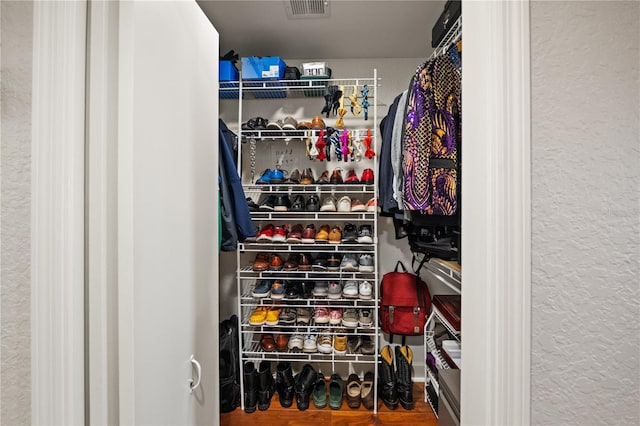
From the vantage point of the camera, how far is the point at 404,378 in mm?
2104

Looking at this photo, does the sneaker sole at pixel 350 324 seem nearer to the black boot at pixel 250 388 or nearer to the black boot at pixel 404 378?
the black boot at pixel 404 378

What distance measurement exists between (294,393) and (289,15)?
251 cm

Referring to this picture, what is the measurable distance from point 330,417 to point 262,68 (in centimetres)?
241

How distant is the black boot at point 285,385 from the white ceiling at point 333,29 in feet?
7.82

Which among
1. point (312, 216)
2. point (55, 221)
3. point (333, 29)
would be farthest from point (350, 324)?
point (333, 29)

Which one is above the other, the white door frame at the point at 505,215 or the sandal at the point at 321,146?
the sandal at the point at 321,146

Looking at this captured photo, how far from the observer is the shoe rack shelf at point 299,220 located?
213 cm

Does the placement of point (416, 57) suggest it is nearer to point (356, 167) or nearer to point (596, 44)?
point (356, 167)

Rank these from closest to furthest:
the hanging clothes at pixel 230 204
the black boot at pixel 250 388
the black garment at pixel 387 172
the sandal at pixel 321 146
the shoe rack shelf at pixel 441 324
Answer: the shoe rack shelf at pixel 441 324 < the hanging clothes at pixel 230 204 < the black garment at pixel 387 172 < the black boot at pixel 250 388 < the sandal at pixel 321 146

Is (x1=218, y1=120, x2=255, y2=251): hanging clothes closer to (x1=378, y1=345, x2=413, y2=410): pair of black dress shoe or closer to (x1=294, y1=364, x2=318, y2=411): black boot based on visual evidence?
(x1=294, y1=364, x2=318, y2=411): black boot

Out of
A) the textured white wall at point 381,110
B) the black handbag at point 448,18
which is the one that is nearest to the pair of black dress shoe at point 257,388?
the textured white wall at point 381,110

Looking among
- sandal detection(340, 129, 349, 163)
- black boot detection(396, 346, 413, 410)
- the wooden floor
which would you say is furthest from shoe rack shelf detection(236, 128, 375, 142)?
the wooden floor

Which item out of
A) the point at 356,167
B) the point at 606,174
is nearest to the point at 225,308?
the point at 356,167

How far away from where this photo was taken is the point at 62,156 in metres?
0.51
